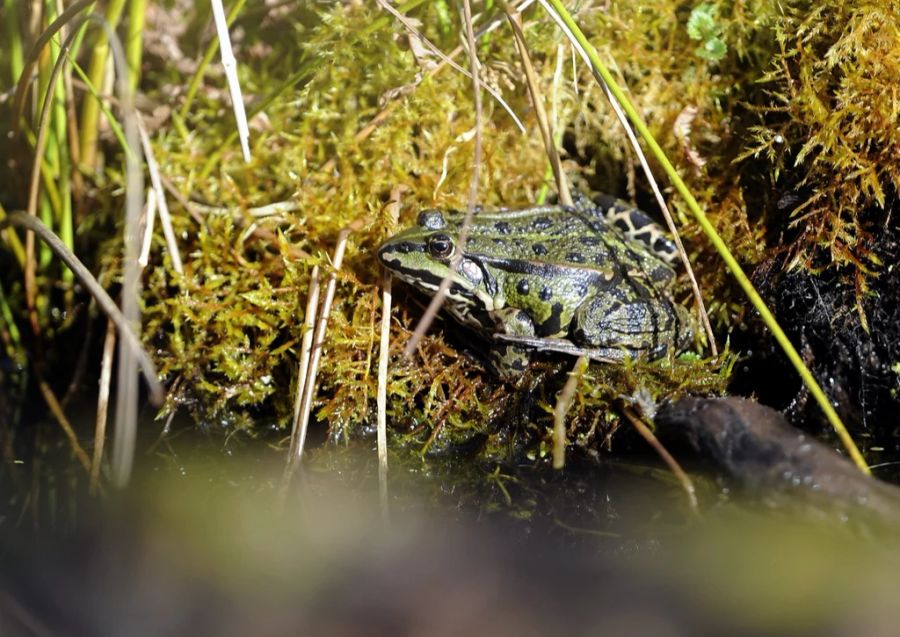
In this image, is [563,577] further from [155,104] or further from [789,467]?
[155,104]

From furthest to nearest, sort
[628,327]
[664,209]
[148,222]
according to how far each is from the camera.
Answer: [148,222]
[628,327]
[664,209]

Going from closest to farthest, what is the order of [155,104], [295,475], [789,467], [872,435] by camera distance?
[789,467]
[295,475]
[872,435]
[155,104]

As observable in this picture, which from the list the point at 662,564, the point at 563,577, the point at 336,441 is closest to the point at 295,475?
the point at 336,441

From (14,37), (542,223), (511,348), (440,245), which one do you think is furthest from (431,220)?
(14,37)

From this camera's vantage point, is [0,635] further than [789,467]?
No

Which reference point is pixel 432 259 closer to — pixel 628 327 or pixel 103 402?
pixel 628 327

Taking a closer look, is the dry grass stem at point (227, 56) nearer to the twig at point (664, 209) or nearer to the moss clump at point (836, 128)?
the twig at point (664, 209)

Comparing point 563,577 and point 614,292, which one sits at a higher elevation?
point 614,292
